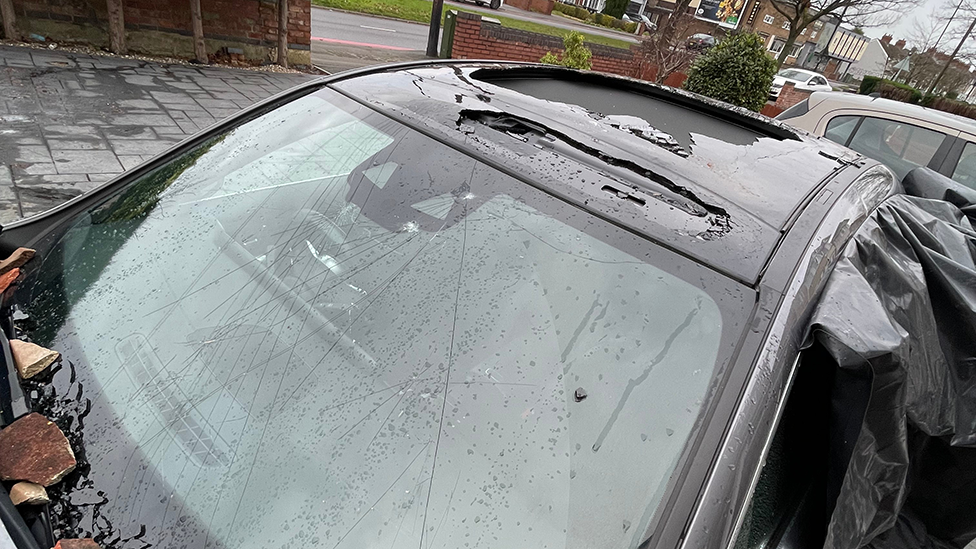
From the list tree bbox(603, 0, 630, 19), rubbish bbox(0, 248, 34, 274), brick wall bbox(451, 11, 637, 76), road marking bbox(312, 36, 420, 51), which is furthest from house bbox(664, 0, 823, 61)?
rubbish bbox(0, 248, 34, 274)

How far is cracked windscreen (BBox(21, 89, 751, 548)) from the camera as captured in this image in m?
0.97

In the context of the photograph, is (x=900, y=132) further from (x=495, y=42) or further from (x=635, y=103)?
(x=495, y=42)

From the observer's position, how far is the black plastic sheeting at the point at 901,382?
1166 mm

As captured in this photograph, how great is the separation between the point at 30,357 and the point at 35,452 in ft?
0.89

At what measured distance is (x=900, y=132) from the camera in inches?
203

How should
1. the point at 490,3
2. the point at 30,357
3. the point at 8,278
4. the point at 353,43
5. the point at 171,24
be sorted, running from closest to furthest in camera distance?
1. the point at 30,357
2. the point at 8,278
3. the point at 171,24
4. the point at 353,43
5. the point at 490,3

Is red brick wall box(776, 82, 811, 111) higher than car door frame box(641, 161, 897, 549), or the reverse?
car door frame box(641, 161, 897, 549)

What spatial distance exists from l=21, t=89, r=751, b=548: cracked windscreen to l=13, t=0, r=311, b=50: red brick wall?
25.4ft

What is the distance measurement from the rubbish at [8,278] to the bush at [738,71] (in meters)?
7.84

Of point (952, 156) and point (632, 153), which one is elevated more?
point (632, 153)

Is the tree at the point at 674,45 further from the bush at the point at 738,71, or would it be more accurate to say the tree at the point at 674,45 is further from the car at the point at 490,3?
the car at the point at 490,3

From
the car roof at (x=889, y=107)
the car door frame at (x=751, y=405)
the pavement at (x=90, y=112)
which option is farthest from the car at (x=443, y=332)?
the car roof at (x=889, y=107)

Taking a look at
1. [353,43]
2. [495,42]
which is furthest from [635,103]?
[353,43]

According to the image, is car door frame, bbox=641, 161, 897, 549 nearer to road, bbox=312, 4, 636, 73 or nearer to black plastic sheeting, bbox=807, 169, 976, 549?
black plastic sheeting, bbox=807, 169, 976, 549
